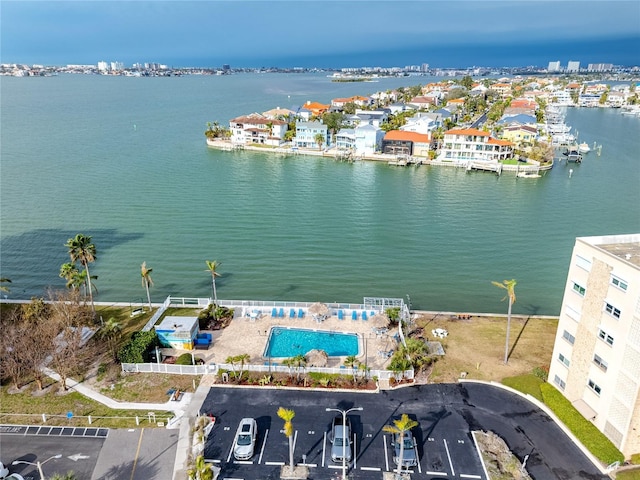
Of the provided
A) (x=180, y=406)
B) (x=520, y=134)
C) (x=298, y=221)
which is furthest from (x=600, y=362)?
(x=520, y=134)

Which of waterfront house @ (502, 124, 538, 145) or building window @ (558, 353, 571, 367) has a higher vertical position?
waterfront house @ (502, 124, 538, 145)

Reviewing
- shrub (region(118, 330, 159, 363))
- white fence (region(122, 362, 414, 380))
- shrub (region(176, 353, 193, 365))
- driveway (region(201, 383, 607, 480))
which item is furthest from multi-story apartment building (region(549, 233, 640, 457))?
shrub (region(118, 330, 159, 363))

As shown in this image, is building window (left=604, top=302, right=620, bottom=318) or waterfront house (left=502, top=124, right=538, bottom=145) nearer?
building window (left=604, top=302, right=620, bottom=318)

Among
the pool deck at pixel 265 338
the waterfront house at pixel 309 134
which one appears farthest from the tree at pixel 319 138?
the pool deck at pixel 265 338

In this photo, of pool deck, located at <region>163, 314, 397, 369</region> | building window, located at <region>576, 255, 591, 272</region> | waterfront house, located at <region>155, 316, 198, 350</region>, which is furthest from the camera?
waterfront house, located at <region>155, 316, 198, 350</region>

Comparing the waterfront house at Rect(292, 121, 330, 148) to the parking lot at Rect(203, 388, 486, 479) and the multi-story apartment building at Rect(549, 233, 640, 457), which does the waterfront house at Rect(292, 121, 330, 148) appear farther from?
the multi-story apartment building at Rect(549, 233, 640, 457)

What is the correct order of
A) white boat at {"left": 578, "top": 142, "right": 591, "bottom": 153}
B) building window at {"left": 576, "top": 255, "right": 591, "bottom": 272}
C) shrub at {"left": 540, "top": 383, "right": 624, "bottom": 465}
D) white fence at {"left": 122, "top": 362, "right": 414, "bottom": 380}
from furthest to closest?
white boat at {"left": 578, "top": 142, "right": 591, "bottom": 153}, white fence at {"left": 122, "top": 362, "right": 414, "bottom": 380}, building window at {"left": 576, "top": 255, "right": 591, "bottom": 272}, shrub at {"left": 540, "top": 383, "right": 624, "bottom": 465}
